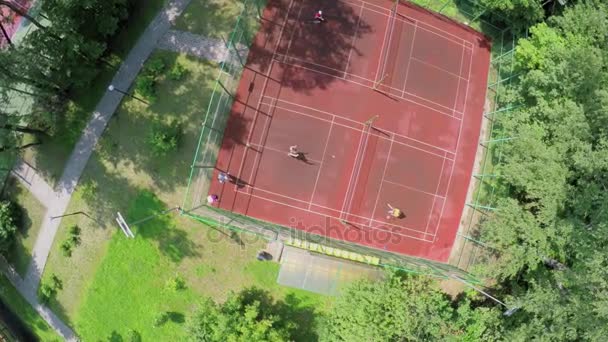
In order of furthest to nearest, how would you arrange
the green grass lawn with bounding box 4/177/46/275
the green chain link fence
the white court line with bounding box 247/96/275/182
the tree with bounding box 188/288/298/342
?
the green grass lawn with bounding box 4/177/46/275 < the white court line with bounding box 247/96/275/182 < the green chain link fence < the tree with bounding box 188/288/298/342

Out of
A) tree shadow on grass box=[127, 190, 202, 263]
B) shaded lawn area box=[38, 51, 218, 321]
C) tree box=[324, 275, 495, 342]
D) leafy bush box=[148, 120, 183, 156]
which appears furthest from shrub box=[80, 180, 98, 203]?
tree box=[324, 275, 495, 342]

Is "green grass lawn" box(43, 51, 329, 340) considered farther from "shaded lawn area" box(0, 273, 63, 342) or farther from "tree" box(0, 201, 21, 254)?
"shaded lawn area" box(0, 273, 63, 342)

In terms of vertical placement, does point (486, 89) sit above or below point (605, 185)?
above

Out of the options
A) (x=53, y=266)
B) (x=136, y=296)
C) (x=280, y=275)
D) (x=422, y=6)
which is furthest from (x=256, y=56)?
(x=53, y=266)

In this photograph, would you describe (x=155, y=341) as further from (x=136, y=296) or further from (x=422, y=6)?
(x=422, y=6)

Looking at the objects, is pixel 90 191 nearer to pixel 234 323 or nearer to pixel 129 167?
pixel 129 167

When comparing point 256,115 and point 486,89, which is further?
point 486,89
